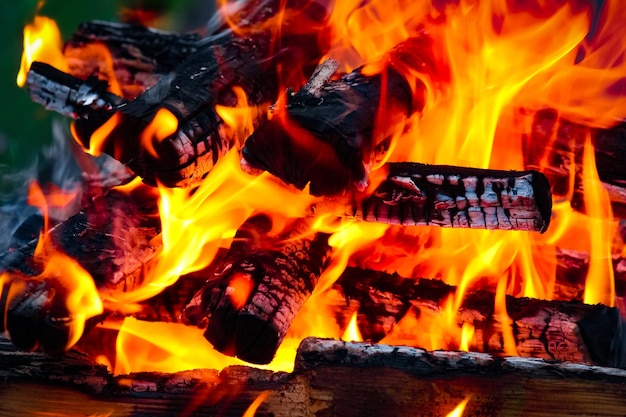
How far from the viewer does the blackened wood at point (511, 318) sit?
6.66 ft

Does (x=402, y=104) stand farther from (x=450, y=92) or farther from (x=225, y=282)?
(x=225, y=282)

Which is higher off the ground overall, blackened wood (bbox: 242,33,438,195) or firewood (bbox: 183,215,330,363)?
blackened wood (bbox: 242,33,438,195)

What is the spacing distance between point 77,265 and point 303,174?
79 cm

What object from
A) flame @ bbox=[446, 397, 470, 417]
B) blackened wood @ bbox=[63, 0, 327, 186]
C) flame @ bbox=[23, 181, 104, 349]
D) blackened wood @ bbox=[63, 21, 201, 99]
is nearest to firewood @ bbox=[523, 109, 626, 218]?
blackened wood @ bbox=[63, 0, 327, 186]

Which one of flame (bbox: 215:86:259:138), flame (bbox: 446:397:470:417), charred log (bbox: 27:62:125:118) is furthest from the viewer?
charred log (bbox: 27:62:125:118)

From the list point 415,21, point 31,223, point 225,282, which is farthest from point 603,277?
point 31,223

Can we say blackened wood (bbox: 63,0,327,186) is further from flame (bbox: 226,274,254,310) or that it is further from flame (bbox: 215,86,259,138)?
flame (bbox: 226,274,254,310)

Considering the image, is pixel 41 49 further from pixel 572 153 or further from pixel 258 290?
pixel 572 153

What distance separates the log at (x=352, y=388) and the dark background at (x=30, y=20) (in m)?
3.02

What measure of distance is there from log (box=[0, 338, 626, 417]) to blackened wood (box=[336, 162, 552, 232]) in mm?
428

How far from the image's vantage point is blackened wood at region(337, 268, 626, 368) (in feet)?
6.66

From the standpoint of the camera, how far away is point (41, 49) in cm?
319

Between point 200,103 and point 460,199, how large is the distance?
96cm

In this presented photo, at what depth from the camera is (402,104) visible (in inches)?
87.7
